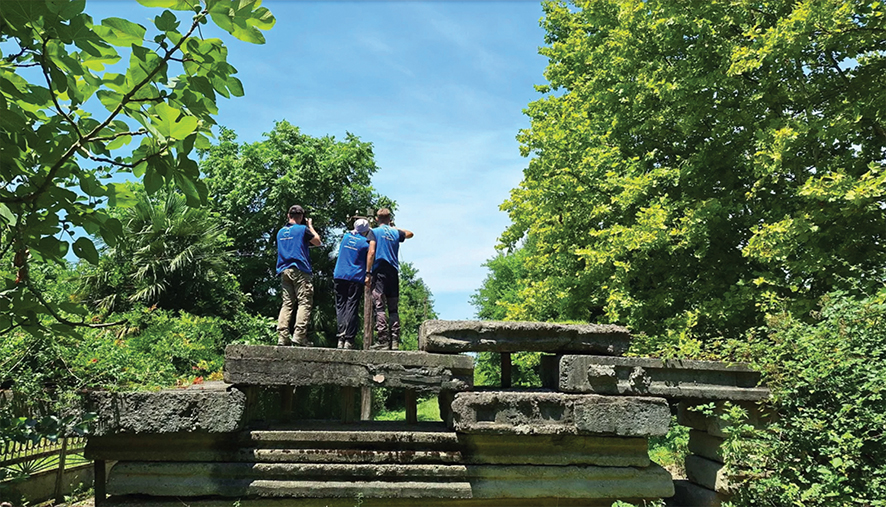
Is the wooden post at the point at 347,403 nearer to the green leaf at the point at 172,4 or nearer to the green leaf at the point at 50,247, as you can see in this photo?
the green leaf at the point at 50,247

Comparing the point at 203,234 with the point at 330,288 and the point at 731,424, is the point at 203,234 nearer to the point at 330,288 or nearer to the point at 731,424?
the point at 330,288

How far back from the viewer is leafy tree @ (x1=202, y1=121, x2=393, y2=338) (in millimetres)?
20188

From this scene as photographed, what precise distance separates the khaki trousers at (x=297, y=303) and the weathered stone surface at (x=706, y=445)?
172 inches

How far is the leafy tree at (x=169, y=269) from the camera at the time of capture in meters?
13.1

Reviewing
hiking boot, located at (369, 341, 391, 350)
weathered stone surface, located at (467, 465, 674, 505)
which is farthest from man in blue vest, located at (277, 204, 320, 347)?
weathered stone surface, located at (467, 465, 674, 505)

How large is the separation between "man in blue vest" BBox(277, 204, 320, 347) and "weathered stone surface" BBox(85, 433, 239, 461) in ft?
4.90

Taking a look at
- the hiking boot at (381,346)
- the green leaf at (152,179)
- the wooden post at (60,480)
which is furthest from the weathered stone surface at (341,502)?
the wooden post at (60,480)

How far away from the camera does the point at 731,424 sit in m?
5.15

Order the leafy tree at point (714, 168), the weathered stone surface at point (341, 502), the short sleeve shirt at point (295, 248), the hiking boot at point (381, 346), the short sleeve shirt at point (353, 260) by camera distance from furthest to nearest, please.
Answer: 1. the leafy tree at point (714, 168)
2. the short sleeve shirt at point (353, 260)
3. the short sleeve shirt at point (295, 248)
4. the hiking boot at point (381, 346)
5. the weathered stone surface at point (341, 502)

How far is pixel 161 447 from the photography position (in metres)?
4.37

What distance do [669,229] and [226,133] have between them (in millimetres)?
19950

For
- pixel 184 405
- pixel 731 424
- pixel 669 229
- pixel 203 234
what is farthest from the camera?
pixel 203 234

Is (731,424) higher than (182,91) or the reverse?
the reverse

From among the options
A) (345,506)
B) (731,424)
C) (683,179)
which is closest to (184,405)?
(345,506)
